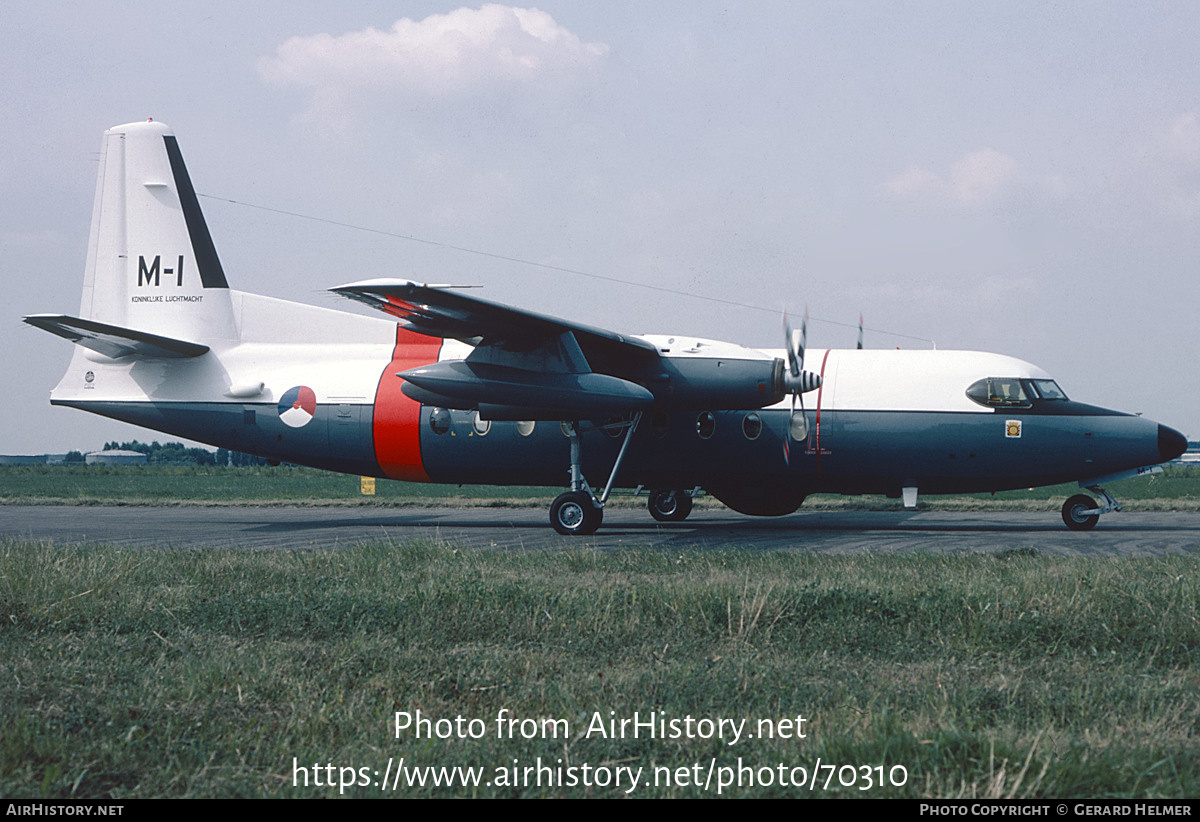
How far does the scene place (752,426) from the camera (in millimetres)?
18984

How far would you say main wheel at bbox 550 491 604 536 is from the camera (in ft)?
60.1

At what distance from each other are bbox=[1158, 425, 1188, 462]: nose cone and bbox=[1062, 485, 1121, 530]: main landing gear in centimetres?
130

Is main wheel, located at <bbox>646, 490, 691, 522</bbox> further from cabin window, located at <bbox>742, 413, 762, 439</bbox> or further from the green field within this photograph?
the green field

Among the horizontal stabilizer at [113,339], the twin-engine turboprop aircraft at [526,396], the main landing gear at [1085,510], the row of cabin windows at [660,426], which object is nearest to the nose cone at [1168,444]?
the twin-engine turboprop aircraft at [526,396]

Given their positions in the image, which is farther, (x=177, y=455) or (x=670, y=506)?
(x=177, y=455)

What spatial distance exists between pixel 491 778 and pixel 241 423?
18.2 metres

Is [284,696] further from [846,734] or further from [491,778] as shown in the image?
[846,734]

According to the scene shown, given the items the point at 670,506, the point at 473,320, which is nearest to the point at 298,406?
the point at 473,320

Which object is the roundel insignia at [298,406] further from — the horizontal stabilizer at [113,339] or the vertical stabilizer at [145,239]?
the vertical stabilizer at [145,239]

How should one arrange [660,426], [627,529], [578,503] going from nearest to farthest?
[578,503] → [660,426] → [627,529]

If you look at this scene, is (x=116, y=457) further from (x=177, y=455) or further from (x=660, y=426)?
(x=660, y=426)

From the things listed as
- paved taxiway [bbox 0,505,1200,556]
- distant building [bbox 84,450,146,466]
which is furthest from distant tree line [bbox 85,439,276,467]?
paved taxiway [bbox 0,505,1200,556]

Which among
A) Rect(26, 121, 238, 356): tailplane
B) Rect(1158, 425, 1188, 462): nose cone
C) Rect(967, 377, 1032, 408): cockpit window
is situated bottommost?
Rect(1158, 425, 1188, 462): nose cone

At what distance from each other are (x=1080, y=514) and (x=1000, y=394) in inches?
119
